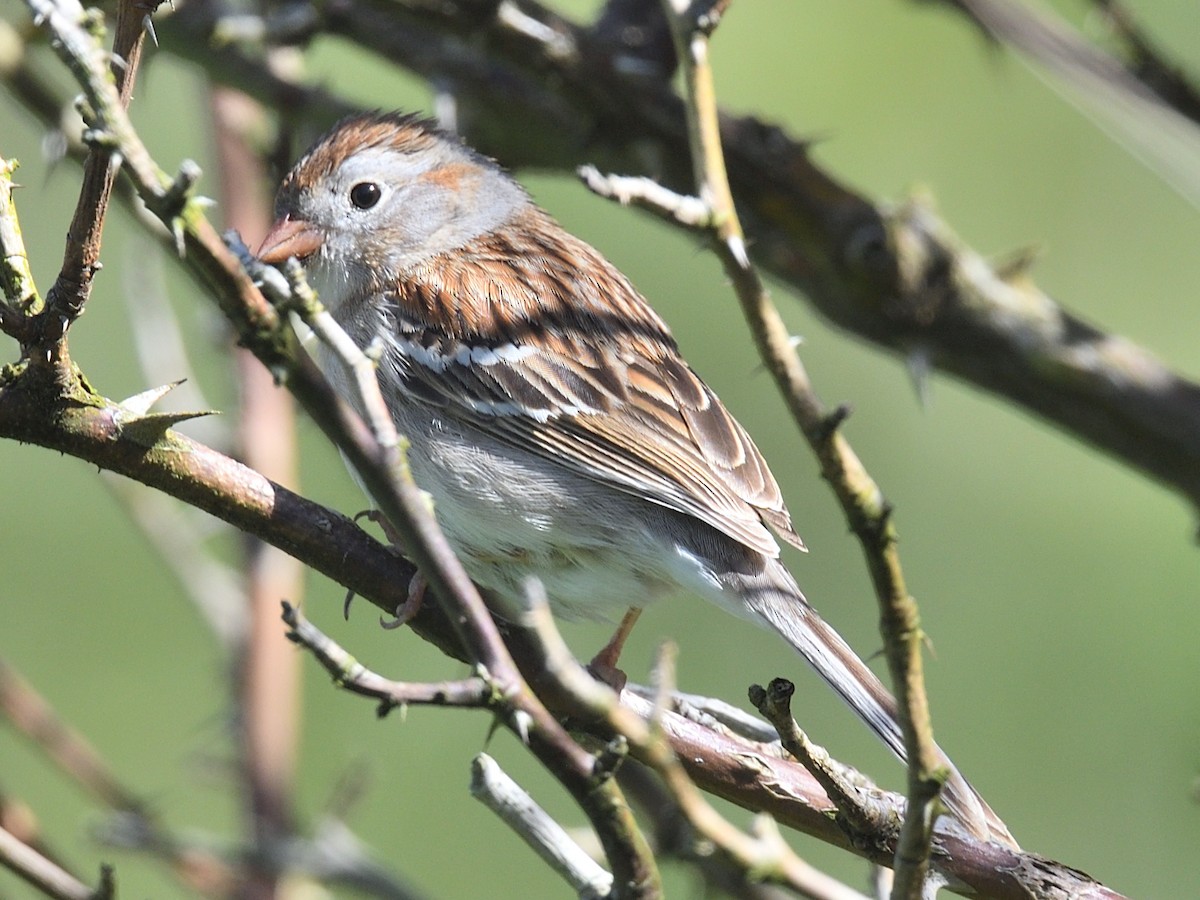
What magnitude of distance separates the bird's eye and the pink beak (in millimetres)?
145

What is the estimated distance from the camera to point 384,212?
366 cm

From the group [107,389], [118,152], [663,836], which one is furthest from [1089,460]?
[118,152]

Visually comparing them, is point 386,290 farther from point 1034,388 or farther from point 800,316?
point 800,316

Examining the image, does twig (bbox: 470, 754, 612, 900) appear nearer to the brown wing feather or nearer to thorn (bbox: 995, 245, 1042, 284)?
the brown wing feather

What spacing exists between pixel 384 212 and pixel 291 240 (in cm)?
26

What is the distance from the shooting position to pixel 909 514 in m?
5.68


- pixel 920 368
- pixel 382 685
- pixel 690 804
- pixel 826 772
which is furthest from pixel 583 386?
pixel 690 804

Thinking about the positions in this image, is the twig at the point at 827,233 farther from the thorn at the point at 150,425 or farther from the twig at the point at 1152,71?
the thorn at the point at 150,425

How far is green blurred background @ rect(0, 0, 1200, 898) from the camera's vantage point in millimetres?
4828

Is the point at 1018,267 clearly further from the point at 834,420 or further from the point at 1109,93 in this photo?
the point at 834,420

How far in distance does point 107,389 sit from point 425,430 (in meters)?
2.88

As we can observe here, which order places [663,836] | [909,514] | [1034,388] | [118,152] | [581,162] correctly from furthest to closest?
[909,514]
[581,162]
[1034,388]
[663,836]
[118,152]

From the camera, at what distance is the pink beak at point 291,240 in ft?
11.4

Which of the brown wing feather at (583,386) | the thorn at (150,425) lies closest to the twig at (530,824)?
the thorn at (150,425)
